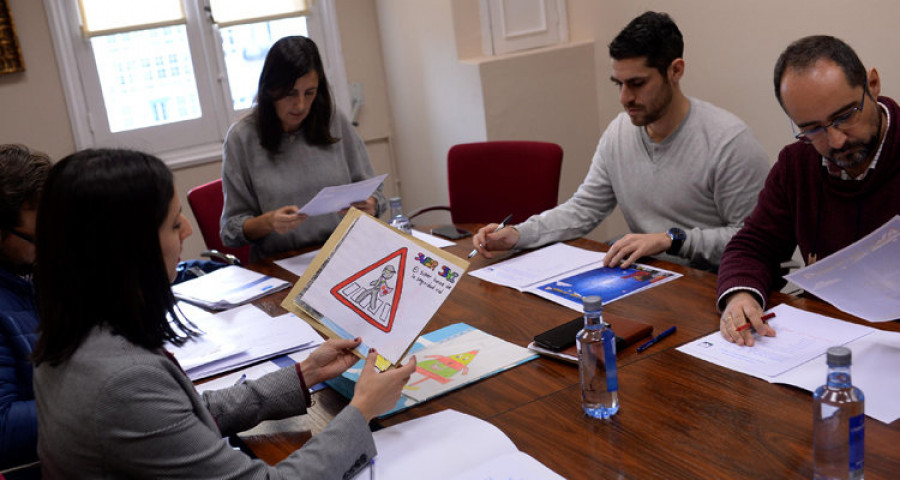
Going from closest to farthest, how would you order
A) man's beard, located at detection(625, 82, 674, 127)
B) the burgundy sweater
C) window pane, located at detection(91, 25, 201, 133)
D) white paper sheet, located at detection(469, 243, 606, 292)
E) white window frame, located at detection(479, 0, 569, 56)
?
the burgundy sweater, white paper sheet, located at detection(469, 243, 606, 292), man's beard, located at detection(625, 82, 674, 127), white window frame, located at detection(479, 0, 569, 56), window pane, located at detection(91, 25, 201, 133)

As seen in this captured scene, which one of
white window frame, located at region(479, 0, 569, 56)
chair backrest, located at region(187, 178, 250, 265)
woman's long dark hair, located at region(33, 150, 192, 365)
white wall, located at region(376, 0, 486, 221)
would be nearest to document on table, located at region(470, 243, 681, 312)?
woman's long dark hair, located at region(33, 150, 192, 365)

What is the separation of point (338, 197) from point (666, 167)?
1.08m

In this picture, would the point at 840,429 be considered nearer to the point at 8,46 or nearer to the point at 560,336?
the point at 560,336

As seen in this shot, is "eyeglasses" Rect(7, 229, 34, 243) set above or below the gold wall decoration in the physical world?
below

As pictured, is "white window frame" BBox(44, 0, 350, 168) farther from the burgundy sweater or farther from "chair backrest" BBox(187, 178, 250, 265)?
the burgundy sweater

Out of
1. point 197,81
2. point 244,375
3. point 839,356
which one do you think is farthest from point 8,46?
point 839,356

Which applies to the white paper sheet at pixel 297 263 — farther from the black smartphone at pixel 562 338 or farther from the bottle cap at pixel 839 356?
the bottle cap at pixel 839 356

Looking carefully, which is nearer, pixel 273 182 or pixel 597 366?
pixel 597 366

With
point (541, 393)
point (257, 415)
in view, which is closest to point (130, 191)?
point (257, 415)

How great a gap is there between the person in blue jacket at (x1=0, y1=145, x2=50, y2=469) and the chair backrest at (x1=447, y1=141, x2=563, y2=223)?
6.38ft

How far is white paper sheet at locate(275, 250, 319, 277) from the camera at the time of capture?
8.73 ft

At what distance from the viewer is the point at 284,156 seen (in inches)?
117

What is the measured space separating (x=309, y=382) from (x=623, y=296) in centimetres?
84

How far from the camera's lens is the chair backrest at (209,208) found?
3275 mm
